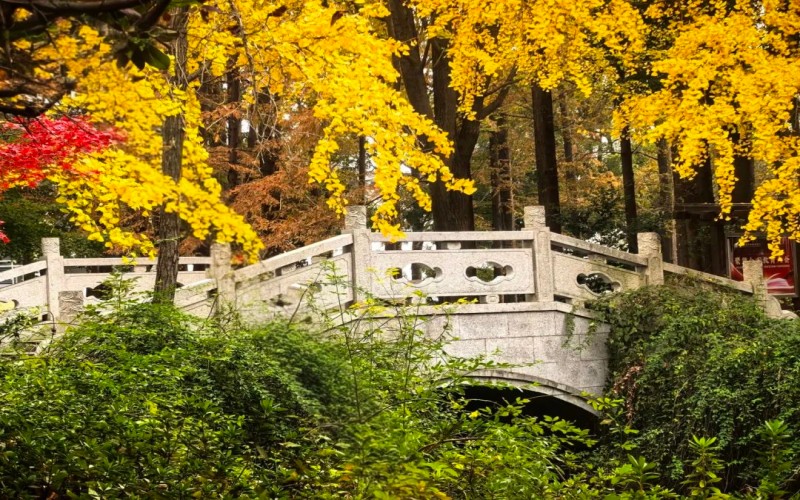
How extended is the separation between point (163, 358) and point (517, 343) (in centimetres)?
620

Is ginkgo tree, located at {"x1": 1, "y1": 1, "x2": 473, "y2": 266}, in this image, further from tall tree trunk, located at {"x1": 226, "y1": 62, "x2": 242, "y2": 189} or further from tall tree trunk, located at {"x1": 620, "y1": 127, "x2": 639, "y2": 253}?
tall tree trunk, located at {"x1": 226, "y1": 62, "x2": 242, "y2": 189}

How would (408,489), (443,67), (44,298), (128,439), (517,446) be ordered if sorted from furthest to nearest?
1. (443,67)
2. (44,298)
3. (517,446)
4. (128,439)
5. (408,489)

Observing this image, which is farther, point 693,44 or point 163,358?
point 693,44

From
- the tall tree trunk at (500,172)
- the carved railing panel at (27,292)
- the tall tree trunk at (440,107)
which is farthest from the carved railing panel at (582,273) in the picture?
the tall tree trunk at (500,172)

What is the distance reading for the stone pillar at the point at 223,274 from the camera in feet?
35.0

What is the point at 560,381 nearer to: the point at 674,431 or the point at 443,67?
the point at 674,431

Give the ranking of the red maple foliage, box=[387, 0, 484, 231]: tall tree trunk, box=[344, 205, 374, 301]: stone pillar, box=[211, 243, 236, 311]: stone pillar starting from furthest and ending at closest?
box=[387, 0, 484, 231]: tall tree trunk, box=[344, 205, 374, 301]: stone pillar, box=[211, 243, 236, 311]: stone pillar, the red maple foliage

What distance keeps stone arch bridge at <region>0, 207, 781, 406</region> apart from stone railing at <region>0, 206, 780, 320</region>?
0.04ft

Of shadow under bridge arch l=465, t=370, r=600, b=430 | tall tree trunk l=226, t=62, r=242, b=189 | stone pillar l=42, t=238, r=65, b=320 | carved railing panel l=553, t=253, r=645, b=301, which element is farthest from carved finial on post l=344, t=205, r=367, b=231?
tall tree trunk l=226, t=62, r=242, b=189

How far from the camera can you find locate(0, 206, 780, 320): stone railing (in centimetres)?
1082

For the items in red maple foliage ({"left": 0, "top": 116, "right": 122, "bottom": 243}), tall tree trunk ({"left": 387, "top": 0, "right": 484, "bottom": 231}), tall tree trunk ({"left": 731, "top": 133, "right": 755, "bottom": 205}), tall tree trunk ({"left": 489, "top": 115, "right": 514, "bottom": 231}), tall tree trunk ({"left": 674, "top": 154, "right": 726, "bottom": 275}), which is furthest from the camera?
tall tree trunk ({"left": 489, "top": 115, "right": 514, "bottom": 231})

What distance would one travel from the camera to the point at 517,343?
1256 centimetres

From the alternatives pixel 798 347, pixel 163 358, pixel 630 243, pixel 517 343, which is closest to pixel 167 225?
pixel 163 358

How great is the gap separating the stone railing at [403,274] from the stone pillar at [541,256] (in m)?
0.01
